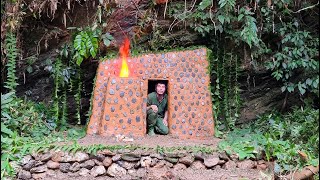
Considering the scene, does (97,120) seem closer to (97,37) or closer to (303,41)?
(97,37)

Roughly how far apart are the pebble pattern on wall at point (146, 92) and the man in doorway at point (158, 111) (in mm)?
139

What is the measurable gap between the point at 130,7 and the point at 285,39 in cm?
316

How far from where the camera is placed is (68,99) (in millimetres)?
8617

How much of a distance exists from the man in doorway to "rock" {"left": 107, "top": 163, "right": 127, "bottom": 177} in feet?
4.34

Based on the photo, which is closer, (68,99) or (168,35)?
(168,35)

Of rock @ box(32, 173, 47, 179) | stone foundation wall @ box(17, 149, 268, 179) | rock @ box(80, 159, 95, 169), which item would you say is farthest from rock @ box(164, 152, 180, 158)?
rock @ box(32, 173, 47, 179)

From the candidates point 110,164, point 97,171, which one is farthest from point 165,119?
point 97,171

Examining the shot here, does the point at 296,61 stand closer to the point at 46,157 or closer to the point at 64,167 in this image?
the point at 64,167

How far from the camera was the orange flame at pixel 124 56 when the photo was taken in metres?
7.38

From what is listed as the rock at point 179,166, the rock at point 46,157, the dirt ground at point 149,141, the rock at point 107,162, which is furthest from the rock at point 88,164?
the rock at point 179,166

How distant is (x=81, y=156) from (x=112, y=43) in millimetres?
2691

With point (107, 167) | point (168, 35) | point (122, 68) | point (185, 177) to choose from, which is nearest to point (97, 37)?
point (122, 68)

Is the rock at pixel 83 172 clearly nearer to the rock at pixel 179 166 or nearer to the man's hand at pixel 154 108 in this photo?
the rock at pixel 179 166

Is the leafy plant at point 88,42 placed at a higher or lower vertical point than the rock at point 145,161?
higher
